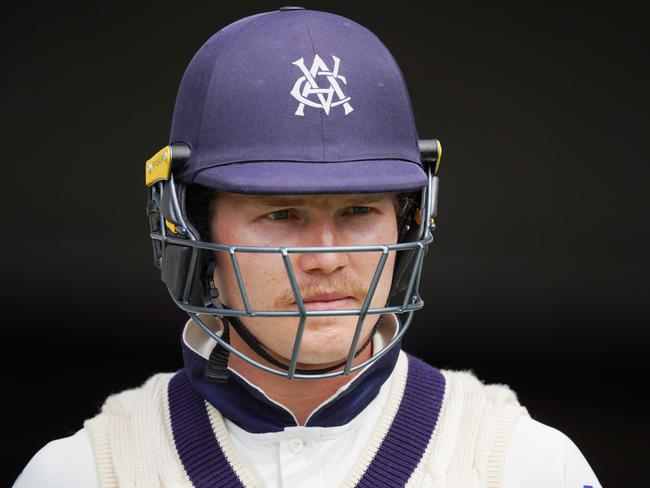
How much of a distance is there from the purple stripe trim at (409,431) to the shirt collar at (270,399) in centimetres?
9

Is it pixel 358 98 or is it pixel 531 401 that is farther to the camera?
pixel 531 401

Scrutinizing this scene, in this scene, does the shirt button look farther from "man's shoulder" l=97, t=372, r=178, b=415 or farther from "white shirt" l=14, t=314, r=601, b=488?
"man's shoulder" l=97, t=372, r=178, b=415

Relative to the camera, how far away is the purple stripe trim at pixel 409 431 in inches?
94.9

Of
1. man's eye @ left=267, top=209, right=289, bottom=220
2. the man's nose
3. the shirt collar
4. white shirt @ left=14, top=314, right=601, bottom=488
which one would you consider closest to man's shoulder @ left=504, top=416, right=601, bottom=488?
white shirt @ left=14, top=314, right=601, bottom=488

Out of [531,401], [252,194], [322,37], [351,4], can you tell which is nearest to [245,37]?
[322,37]

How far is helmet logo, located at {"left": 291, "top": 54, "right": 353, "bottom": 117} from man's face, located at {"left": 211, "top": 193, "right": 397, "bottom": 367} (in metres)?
0.19

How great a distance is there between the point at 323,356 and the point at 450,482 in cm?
37

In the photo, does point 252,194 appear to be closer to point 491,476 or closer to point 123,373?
point 491,476

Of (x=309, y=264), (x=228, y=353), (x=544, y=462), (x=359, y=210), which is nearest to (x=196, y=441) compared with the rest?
(x=228, y=353)

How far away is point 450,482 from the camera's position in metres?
2.39

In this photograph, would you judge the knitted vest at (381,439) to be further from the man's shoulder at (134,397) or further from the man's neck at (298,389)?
the man's neck at (298,389)

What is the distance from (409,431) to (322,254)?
0.46 metres

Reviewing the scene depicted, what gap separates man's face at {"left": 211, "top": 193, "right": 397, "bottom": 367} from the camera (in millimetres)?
2297

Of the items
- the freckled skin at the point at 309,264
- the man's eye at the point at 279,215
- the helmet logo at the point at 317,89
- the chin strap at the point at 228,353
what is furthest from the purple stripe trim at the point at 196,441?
the helmet logo at the point at 317,89
